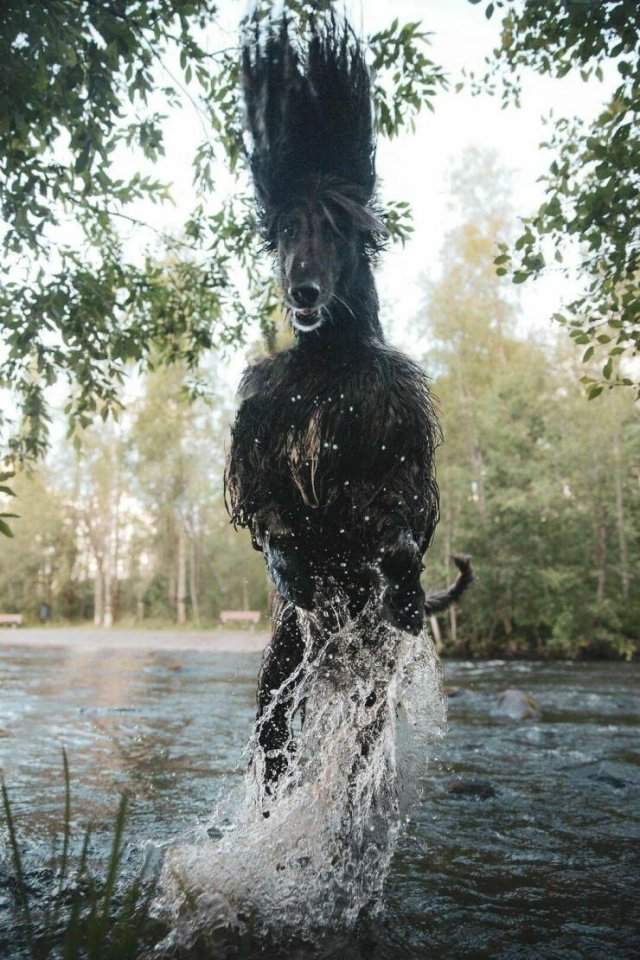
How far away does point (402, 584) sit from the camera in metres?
3.13

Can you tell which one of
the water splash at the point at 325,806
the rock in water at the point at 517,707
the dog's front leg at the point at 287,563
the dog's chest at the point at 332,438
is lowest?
the rock in water at the point at 517,707

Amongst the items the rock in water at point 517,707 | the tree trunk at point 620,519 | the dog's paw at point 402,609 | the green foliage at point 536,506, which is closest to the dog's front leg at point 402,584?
the dog's paw at point 402,609

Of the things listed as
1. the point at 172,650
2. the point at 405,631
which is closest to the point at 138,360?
the point at 405,631

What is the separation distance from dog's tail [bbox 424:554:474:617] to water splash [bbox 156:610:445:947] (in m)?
0.70

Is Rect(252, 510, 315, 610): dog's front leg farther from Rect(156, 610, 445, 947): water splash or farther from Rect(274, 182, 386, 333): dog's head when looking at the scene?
Rect(274, 182, 386, 333): dog's head

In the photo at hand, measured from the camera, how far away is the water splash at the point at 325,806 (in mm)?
2848

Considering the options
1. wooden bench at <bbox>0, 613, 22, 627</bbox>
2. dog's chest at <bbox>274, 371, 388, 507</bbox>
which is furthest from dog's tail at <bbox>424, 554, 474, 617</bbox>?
wooden bench at <bbox>0, 613, 22, 627</bbox>

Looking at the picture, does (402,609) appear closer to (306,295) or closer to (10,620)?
(306,295)

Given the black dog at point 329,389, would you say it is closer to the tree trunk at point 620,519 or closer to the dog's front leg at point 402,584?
the dog's front leg at point 402,584

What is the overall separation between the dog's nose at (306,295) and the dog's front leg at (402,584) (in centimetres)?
106

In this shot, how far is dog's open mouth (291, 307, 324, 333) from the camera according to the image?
121 inches

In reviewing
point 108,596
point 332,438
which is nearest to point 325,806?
point 332,438

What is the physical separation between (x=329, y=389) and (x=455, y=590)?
1.84 meters

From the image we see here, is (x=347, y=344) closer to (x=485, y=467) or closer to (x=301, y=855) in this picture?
(x=301, y=855)
